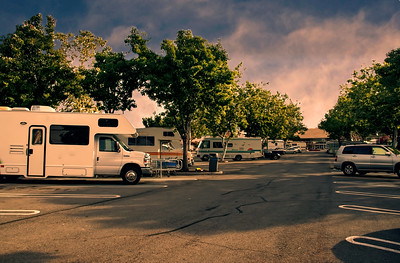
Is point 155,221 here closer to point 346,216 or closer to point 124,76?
point 346,216

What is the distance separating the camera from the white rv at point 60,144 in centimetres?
1471

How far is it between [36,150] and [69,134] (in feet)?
5.24

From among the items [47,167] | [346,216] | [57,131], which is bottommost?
[346,216]

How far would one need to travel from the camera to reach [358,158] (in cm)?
2027

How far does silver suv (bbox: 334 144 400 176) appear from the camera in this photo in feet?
63.1

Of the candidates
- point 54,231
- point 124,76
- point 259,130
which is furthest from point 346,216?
point 259,130

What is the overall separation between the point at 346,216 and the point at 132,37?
2092 centimetres

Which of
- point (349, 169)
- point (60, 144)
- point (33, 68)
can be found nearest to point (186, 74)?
point (60, 144)

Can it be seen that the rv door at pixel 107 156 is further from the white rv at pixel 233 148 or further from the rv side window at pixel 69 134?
the white rv at pixel 233 148

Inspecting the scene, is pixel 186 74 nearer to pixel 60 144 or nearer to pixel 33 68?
pixel 60 144

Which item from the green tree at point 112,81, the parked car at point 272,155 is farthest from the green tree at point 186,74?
the parked car at point 272,155

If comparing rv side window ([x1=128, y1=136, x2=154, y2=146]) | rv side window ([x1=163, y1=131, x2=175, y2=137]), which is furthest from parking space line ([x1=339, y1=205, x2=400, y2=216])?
rv side window ([x1=128, y1=136, x2=154, y2=146])

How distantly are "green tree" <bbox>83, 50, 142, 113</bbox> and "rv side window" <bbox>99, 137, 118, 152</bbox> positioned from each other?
10068 mm

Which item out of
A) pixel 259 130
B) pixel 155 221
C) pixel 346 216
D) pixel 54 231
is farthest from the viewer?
pixel 259 130
